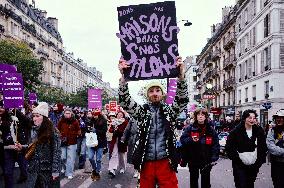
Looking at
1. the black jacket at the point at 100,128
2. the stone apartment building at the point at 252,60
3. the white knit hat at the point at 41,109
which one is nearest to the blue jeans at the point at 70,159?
the black jacket at the point at 100,128

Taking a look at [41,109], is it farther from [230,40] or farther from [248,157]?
[230,40]

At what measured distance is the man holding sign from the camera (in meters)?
4.80

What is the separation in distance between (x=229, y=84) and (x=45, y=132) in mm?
47342

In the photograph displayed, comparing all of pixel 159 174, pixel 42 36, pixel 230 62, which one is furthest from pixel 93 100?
pixel 42 36

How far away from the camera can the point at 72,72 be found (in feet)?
345

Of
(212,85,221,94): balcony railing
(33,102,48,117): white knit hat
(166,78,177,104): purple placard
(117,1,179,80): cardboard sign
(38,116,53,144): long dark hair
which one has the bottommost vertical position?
(38,116,53,144): long dark hair

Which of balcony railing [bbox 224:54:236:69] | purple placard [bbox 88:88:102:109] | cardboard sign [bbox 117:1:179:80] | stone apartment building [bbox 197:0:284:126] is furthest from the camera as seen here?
balcony railing [bbox 224:54:236:69]

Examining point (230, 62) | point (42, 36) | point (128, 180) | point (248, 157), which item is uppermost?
point (42, 36)

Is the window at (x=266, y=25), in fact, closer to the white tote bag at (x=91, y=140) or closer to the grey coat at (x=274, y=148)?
the white tote bag at (x=91, y=140)

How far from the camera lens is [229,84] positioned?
51.8 meters

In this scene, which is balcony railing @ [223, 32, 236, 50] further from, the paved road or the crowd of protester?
the crowd of protester

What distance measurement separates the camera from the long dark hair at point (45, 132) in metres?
5.79

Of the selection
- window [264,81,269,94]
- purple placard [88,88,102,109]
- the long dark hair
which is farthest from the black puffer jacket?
window [264,81,269,94]

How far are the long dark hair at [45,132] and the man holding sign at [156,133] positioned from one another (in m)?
1.40
